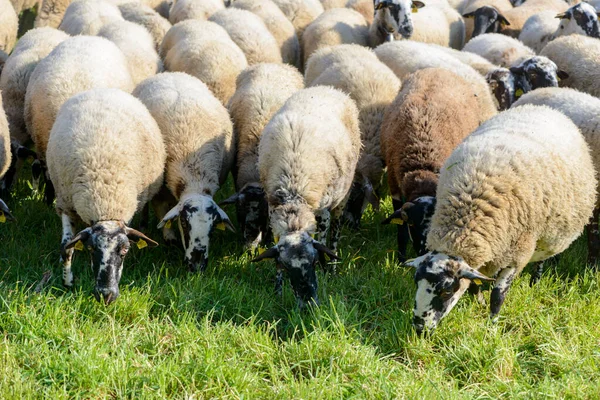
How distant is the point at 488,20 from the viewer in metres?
10.0

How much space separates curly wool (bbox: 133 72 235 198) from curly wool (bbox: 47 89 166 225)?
6.1 inches

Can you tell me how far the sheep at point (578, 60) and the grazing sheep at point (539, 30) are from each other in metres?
1.42

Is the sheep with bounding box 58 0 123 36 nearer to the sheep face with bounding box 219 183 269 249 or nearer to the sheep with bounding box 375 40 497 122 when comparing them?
the sheep with bounding box 375 40 497 122

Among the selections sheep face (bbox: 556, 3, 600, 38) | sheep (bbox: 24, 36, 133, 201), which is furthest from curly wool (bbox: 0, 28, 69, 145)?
sheep face (bbox: 556, 3, 600, 38)

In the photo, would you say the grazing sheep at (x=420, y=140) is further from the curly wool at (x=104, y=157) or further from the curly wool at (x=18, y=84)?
the curly wool at (x=18, y=84)

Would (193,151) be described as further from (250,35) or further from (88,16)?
(88,16)

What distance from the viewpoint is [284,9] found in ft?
33.9

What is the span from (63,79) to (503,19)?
6.53 meters

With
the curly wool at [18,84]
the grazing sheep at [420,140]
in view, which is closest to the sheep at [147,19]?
the curly wool at [18,84]

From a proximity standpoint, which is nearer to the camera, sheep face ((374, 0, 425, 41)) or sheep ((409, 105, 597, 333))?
sheep ((409, 105, 597, 333))

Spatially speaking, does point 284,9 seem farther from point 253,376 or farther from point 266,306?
point 253,376

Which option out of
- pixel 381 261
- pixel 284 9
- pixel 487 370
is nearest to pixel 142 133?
pixel 381 261

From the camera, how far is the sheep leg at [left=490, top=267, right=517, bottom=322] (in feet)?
14.7

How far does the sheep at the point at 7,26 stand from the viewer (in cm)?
952
